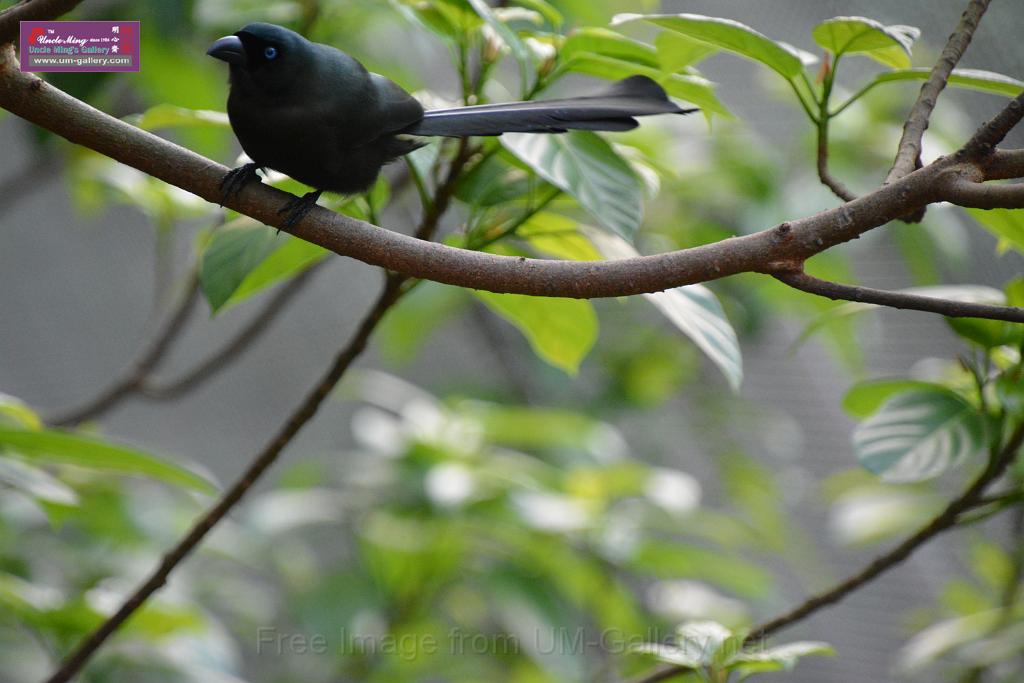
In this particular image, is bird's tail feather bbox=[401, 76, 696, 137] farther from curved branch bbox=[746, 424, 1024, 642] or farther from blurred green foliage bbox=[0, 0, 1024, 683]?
curved branch bbox=[746, 424, 1024, 642]

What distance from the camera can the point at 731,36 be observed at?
0.72m

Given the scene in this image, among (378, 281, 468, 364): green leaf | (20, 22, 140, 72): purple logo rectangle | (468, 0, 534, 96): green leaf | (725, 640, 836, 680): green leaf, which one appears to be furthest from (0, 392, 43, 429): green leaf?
(378, 281, 468, 364): green leaf

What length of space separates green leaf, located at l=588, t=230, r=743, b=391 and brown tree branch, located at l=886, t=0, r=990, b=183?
0.68 feet

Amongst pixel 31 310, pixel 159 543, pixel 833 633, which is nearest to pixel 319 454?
pixel 31 310

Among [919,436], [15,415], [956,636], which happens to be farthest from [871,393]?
[15,415]

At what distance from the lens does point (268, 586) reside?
7.68ft

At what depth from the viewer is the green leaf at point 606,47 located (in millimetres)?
812

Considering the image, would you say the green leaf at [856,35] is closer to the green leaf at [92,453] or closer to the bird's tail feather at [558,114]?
the bird's tail feather at [558,114]

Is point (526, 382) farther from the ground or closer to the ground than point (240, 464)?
farther from the ground

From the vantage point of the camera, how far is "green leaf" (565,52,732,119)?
0.79m

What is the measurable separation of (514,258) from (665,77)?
31cm

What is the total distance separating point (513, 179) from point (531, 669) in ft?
4.02

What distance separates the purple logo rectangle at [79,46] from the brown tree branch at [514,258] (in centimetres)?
10

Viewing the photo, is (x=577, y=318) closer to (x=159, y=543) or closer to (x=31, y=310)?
(x=159, y=543)
